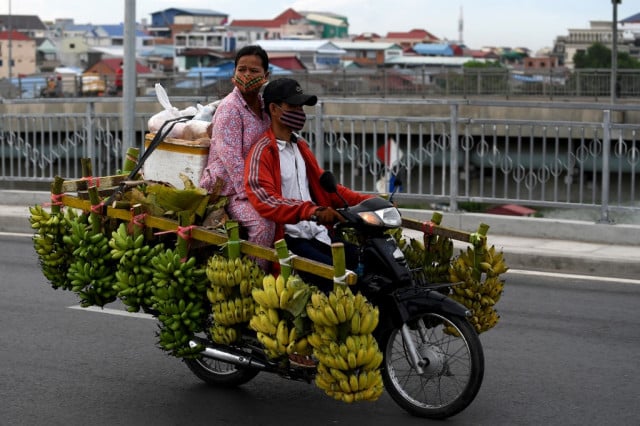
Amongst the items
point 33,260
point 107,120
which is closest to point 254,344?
point 33,260

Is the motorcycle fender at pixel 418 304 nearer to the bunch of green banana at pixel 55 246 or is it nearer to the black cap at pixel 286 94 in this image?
the black cap at pixel 286 94

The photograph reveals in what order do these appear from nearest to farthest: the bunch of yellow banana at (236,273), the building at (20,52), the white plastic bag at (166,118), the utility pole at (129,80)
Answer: the bunch of yellow banana at (236,273), the white plastic bag at (166,118), the utility pole at (129,80), the building at (20,52)

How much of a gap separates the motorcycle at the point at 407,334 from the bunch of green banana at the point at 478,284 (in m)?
0.34

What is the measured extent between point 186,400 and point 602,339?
3.04m

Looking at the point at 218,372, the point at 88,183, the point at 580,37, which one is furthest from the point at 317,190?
the point at 580,37

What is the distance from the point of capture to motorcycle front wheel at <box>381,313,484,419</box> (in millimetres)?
5859

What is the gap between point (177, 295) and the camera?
621 centimetres

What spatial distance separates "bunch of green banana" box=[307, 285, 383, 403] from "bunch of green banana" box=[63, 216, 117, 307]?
4.75ft

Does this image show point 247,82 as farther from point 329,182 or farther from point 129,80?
point 129,80

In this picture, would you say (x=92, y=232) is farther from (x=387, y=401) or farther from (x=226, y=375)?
(x=387, y=401)

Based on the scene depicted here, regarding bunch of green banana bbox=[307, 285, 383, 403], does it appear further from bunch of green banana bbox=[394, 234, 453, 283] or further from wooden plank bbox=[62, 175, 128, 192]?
wooden plank bbox=[62, 175, 128, 192]

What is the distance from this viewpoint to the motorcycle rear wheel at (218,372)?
6879 millimetres

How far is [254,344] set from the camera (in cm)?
632

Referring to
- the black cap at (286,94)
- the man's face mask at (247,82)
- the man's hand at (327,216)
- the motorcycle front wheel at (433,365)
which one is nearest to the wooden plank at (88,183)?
the man's face mask at (247,82)
